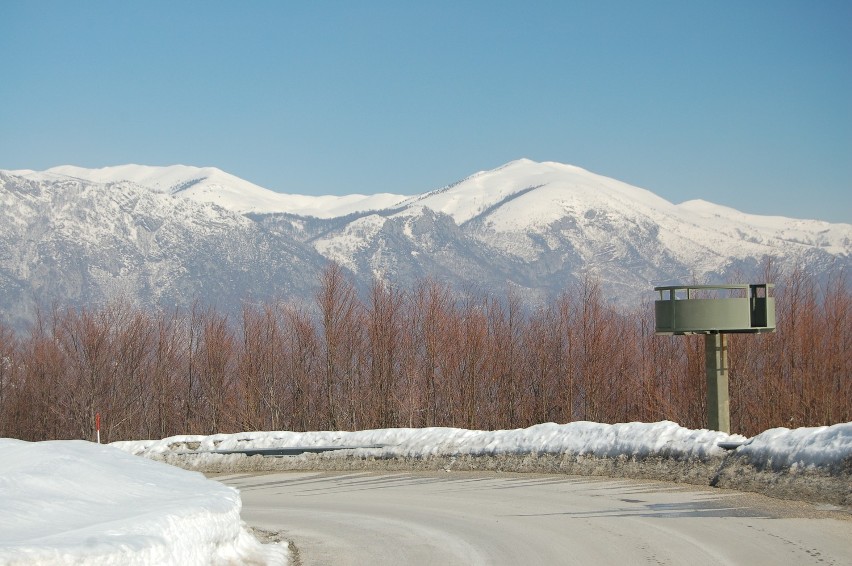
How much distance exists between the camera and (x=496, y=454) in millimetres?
20000

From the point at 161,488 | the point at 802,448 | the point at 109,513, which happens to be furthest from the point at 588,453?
the point at 109,513

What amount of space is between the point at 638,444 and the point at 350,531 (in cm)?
650

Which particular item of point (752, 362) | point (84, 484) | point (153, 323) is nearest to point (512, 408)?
point (752, 362)

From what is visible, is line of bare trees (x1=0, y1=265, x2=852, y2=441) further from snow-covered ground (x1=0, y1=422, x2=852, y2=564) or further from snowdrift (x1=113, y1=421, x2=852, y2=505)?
snow-covered ground (x1=0, y1=422, x2=852, y2=564)

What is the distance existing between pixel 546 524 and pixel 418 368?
39.0 meters

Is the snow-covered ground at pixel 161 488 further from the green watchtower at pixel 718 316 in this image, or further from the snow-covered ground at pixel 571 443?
the green watchtower at pixel 718 316

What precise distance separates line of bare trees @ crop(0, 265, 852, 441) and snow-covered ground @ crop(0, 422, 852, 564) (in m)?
22.5

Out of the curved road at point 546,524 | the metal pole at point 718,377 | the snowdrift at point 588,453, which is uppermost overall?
the metal pole at point 718,377

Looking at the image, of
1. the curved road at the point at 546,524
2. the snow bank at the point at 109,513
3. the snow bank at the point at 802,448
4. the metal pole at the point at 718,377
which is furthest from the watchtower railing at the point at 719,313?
the snow bank at the point at 109,513

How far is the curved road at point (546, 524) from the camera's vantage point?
10938 millimetres

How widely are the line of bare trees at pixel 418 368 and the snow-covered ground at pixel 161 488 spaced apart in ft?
73.7

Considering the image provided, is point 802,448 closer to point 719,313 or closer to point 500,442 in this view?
point 719,313

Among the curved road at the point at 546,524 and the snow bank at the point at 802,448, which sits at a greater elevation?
the snow bank at the point at 802,448

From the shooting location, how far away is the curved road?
10.9 m
